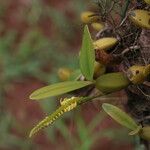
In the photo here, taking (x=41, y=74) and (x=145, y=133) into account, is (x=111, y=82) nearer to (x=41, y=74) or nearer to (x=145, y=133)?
(x=145, y=133)

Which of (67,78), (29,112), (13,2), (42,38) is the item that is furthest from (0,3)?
(67,78)

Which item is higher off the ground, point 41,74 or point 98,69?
point 98,69

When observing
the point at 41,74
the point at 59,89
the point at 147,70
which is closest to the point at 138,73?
the point at 147,70

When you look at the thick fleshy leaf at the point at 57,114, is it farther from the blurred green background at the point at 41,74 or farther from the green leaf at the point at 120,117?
the blurred green background at the point at 41,74

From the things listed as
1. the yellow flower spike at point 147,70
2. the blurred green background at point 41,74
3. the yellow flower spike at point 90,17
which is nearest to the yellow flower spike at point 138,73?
the yellow flower spike at point 147,70

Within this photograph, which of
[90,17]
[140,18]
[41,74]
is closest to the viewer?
[140,18]
